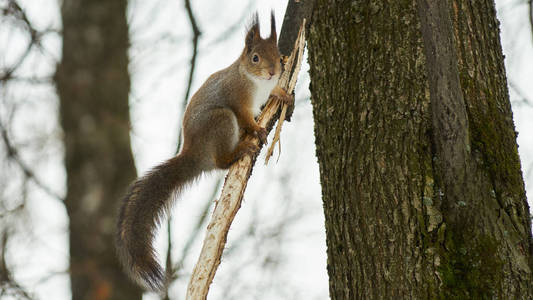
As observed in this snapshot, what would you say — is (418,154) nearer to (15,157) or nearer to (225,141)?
(225,141)

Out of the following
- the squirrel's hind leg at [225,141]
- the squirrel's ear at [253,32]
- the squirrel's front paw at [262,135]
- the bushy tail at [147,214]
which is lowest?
the bushy tail at [147,214]

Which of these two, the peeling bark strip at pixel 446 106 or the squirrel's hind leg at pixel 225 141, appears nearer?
the peeling bark strip at pixel 446 106

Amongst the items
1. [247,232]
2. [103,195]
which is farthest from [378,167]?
[247,232]

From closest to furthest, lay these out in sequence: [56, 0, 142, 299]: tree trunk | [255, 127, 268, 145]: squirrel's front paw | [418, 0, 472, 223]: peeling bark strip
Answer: [418, 0, 472, 223]: peeling bark strip < [255, 127, 268, 145]: squirrel's front paw < [56, 0, 142, 299]: tree trunk

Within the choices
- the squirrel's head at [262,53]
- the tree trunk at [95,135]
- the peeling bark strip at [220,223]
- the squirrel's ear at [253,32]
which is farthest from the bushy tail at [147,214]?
the tree trunk at [95,135]

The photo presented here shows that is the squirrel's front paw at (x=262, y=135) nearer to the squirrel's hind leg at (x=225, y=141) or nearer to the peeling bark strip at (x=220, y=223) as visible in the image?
the squirrel's hind leg at (x=225, y=141)

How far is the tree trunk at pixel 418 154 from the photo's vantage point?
1417 mm

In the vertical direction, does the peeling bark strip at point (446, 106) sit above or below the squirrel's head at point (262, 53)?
below

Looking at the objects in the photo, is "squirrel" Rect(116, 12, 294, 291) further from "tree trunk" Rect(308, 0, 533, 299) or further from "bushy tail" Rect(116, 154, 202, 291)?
"tree trunk" Rect(308, 0, 533, 299)

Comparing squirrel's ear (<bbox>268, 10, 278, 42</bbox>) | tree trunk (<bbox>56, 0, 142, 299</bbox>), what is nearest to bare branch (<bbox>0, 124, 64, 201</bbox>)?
tree trunk (<bbox>56, 0, 142, 299</bbox>)

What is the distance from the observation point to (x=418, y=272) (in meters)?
1.46

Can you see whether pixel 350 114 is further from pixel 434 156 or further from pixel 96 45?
pixel 96 45

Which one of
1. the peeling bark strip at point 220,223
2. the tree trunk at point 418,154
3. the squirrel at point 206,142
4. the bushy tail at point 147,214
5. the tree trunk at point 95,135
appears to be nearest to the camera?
the tree trunk at point 418,154

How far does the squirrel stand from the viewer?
7.29 feet
